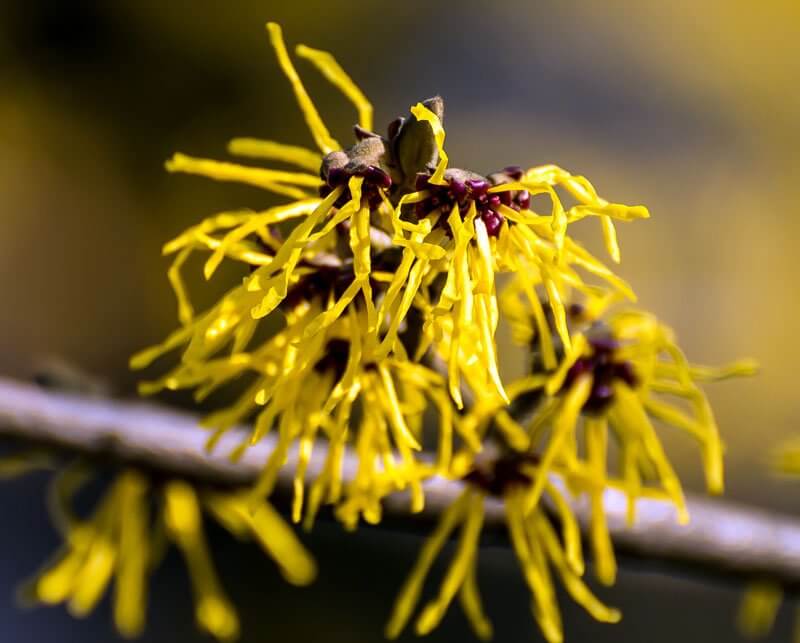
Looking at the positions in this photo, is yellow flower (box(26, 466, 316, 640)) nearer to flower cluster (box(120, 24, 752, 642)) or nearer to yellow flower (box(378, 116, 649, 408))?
flower cluster (box(120, 24, 752, 642))

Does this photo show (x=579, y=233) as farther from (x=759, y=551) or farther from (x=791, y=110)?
(x=759, y=551)

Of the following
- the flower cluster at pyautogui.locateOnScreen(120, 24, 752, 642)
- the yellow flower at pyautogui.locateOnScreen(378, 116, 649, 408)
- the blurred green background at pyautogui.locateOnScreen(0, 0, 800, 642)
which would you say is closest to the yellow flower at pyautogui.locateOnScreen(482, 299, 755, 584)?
the flower cluster at pyautogui.locateOnScreen(120, 24, 752, 642)

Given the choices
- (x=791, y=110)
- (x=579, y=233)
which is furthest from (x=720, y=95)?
(x=579, y=233)

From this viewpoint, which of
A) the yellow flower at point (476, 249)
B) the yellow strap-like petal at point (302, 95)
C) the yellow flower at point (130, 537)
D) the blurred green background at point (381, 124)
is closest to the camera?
the yellow flower at point (476, 249)

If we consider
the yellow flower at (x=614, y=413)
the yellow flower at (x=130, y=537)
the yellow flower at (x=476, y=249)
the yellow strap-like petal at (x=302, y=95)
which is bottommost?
the yellow flower at (x=130, y=537)

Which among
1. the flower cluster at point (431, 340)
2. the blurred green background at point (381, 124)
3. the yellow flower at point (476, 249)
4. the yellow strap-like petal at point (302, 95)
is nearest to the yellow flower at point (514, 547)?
the flower cluster at point (431, 340)

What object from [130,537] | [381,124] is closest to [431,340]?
[130,537]

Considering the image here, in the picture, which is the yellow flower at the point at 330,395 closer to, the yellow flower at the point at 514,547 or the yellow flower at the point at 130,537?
the yellow flower at the point at 514,547
